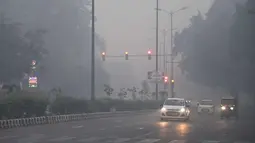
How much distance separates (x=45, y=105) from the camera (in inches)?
1513

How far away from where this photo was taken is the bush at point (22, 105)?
34.0 metres

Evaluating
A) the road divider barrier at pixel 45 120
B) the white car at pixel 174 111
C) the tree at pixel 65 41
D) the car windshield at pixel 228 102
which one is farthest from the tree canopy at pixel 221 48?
the road divider barrier at pixel 45 120

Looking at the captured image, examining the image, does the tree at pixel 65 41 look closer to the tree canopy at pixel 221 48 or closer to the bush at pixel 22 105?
the tree canopy at pixel 221 48

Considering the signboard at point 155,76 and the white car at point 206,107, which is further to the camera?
the signboard at point 155,76

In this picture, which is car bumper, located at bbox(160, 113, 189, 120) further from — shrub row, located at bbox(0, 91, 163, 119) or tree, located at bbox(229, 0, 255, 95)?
tree, located at bbox(229, 0, 255, 95)

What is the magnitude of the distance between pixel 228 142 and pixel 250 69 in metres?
46.3

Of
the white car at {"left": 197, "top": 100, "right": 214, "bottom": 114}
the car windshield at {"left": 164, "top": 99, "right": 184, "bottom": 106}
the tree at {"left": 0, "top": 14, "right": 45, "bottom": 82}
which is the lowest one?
the white car at {"left": 197, "top": 100, "right": 214, "bottom": 114}

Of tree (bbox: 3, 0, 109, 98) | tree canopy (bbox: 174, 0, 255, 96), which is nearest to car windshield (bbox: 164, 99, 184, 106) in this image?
tree canopy (bbox: 174, 0, 255, 96)

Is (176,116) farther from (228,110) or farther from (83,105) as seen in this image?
(228,110)

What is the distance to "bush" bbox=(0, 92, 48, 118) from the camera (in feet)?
112

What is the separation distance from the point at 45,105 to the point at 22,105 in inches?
109

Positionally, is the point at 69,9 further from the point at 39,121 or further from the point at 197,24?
the point at 39,121

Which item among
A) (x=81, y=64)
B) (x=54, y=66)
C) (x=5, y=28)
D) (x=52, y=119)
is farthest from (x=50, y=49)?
(x=52, y=119)

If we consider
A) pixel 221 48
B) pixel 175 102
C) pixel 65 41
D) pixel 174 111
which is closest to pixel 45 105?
pixel 174 111
